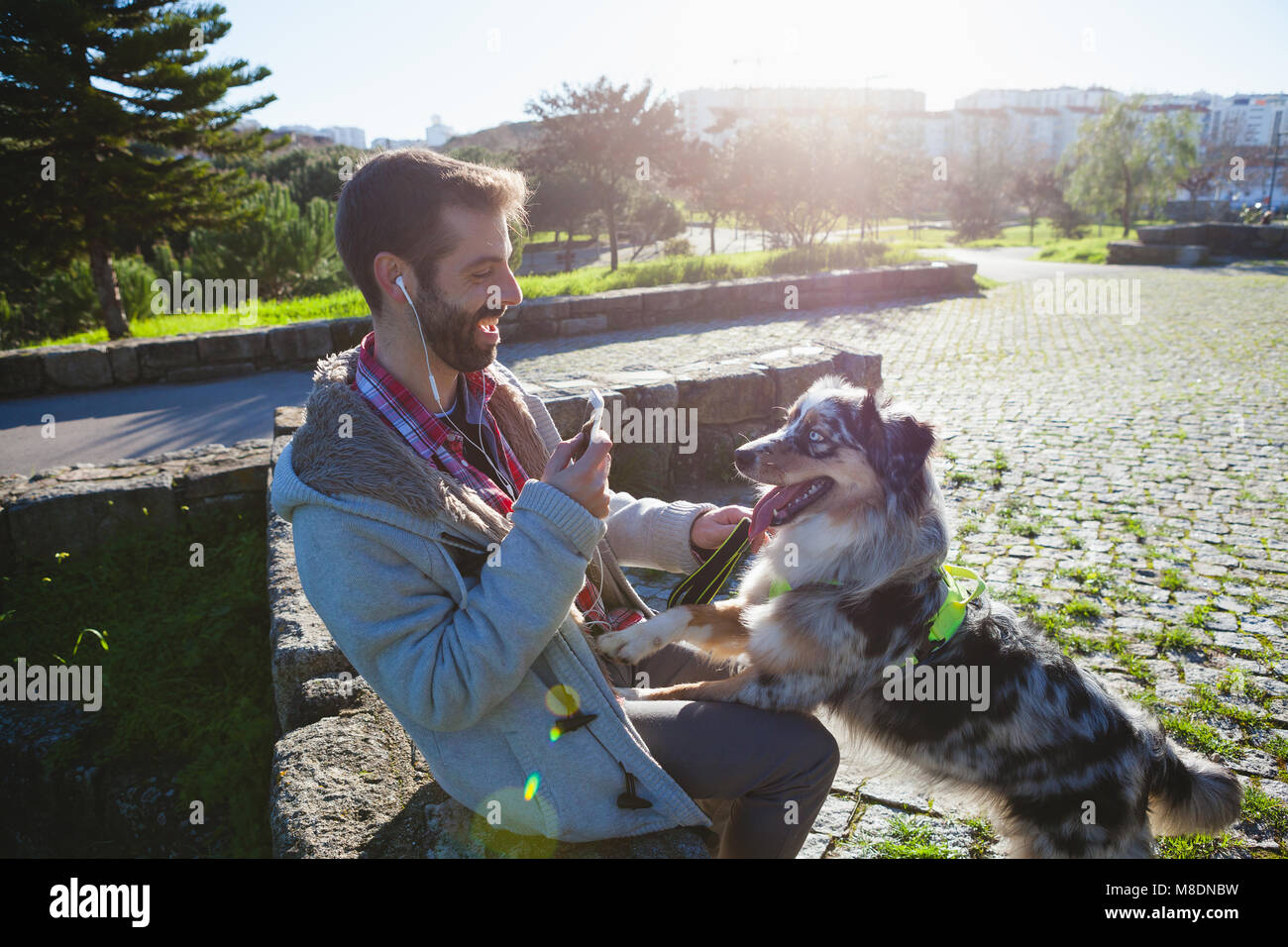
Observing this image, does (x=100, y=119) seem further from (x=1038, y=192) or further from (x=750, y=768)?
(x=1038, y=192)

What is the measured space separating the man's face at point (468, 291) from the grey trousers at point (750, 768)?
1174mm

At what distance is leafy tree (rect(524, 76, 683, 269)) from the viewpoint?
2423 centimetres

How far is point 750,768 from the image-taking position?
7.14 ft

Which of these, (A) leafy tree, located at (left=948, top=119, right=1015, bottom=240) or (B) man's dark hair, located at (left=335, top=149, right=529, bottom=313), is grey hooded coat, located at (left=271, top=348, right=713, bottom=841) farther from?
(A) leafy tree, located at (left=948, top=119, right=1015, bottom=240)

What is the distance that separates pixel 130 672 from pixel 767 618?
379 cm

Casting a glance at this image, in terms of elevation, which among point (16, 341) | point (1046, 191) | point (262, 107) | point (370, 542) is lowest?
point (370, 542)

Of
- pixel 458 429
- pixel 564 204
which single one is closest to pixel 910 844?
pixel 458 429

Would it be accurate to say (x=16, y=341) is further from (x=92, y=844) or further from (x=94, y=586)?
(x=92, y=844)

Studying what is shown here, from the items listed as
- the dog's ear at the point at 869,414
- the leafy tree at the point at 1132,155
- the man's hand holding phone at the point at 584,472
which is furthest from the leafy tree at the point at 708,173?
the leafy tree at the point at 1132,155

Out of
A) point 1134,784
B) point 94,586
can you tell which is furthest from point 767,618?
point 94,586

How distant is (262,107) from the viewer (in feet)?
47.2

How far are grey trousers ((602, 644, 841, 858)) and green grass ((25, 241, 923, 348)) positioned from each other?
984 cm

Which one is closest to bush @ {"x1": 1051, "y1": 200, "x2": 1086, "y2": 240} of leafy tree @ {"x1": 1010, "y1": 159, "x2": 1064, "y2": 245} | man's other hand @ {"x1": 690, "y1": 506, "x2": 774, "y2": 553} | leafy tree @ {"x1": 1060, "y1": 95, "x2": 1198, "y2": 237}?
leafy tree @ {"x1": 1010, "y1": 159, "x2": 1064, "y2": 245}
